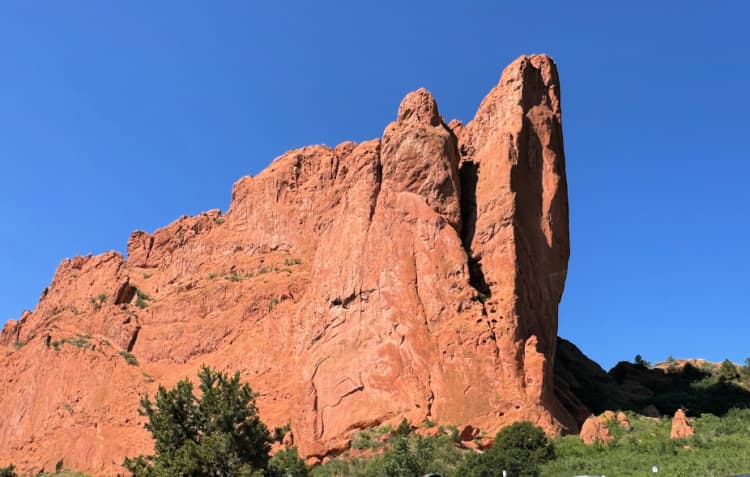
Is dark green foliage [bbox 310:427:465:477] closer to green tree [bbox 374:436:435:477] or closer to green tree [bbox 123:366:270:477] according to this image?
green tree [bbox 374:436:435:477]

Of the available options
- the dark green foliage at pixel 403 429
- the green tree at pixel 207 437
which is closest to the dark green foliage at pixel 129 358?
the green tree at pixel 207 437

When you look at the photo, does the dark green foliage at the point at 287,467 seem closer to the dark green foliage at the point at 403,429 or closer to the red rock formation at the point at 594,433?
the dark green foliage at the point at 403,429

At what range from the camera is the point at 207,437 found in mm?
28000

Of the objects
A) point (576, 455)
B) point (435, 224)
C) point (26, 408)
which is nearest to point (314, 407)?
point (435, 224)

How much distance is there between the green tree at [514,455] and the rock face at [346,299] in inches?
98.3

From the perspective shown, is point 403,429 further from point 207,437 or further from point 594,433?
point 207,437

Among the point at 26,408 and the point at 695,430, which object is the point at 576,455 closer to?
the point at 695,430

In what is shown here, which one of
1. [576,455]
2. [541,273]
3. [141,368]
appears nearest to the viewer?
[576,455]

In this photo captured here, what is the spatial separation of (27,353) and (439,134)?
120ft

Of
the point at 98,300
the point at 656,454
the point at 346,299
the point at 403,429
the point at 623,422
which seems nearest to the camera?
the point at 656,454

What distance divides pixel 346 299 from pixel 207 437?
15.6m

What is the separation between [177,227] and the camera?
60188 millimetres

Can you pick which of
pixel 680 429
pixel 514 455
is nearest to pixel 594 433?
pixel 680 429

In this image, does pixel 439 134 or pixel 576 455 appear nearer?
pixel 576 455
